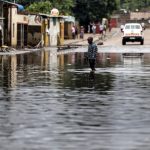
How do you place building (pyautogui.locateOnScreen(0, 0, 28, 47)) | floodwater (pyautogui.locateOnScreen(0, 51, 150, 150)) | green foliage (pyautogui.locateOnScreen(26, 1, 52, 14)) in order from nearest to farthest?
floodwater (pyautogui.locateOnScreen(0, 51, 150, 150)), building (pyautogui.locateOnScreen(0, 0, 28, 47)), green foliage (pyautogui.locateOnScreen(26, 1, 52, 14))

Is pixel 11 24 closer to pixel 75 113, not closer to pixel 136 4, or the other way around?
pixel 75 113

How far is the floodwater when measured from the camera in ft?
32.1

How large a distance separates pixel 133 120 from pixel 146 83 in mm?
8648

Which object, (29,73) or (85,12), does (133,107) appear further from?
(85,12)

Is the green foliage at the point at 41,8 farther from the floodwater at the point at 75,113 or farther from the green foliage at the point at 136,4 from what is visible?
the green foliage at the point at 136,4

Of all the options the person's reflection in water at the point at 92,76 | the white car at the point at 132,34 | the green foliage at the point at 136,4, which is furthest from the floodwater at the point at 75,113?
the green foliage at the point at 136,4

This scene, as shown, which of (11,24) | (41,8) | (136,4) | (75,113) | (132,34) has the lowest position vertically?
(75,113)

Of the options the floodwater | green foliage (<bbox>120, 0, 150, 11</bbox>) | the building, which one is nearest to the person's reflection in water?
the floodwater

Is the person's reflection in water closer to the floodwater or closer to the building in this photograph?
the floodwater

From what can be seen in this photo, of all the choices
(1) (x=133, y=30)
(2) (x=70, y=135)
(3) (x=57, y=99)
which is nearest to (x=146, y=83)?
(3) (x=57, y=99)

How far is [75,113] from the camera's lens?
13.1m

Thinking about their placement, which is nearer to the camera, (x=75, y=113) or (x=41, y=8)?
(x=75, y=113)

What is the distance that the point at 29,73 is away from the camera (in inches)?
998

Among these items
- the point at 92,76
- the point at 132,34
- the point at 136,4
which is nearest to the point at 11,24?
the point at 132,34
